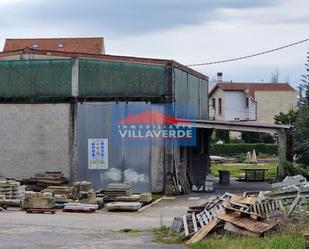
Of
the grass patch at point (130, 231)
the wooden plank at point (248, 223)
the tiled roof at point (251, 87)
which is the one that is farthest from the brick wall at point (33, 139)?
the tiled roof at point (251, 87)

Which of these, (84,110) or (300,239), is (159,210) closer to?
(84,110)

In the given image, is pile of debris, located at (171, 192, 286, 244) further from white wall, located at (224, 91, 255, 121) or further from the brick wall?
white wall, located at (224, 91, 255, 121)

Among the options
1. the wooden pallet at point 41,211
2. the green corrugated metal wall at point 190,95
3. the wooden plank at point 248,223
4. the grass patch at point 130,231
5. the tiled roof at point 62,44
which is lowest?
the grass patch at point 130,231

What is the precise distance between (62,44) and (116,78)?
3868 centimetres

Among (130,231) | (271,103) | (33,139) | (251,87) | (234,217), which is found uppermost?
(251,87)

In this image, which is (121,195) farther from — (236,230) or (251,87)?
(251,87)

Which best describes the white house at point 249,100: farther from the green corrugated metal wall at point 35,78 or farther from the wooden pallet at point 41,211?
the wooden pallet at point 41,211

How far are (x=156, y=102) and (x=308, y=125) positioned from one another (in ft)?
41.4

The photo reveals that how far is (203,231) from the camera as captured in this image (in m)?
15.2

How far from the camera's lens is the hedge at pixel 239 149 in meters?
63.8

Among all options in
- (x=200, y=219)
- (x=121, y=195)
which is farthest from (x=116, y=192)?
(x=200, y=219)

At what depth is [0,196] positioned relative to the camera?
24.9 meters

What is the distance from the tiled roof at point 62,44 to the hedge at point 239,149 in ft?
48.1

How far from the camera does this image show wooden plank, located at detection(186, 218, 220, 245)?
14953mm
